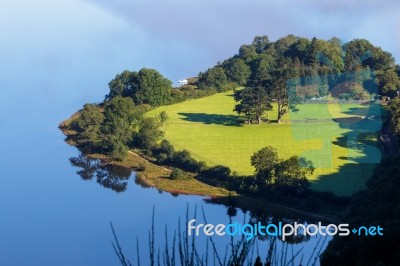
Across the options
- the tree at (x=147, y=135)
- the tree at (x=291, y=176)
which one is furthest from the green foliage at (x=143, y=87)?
the tree at (x=291, y=176)

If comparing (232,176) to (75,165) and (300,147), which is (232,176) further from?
(75,165)

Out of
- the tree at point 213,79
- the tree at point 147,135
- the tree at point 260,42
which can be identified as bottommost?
the tree at point 147,135

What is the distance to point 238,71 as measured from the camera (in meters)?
14.6

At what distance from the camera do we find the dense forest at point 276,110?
15.3 feet

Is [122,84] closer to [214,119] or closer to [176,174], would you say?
[214,119]

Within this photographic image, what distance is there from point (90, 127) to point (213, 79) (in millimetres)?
4713

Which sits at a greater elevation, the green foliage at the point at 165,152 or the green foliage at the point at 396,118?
the green foliage at the point at 396,118

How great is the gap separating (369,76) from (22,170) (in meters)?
7.23

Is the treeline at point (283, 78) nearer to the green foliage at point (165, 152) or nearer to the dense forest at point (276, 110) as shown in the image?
the dense forest at point (276, 110)

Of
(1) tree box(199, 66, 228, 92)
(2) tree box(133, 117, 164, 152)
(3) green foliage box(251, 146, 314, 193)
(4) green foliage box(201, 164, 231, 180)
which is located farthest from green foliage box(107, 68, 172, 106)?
(3) green foliage box(251, 146, 314, 193)

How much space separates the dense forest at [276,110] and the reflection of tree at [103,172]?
0.29m

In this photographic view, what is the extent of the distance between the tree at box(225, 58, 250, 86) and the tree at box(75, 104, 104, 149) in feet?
16.1

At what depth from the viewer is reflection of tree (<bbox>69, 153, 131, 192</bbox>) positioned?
28.7 feet

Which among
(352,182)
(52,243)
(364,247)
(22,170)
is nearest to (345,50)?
(352,182)
